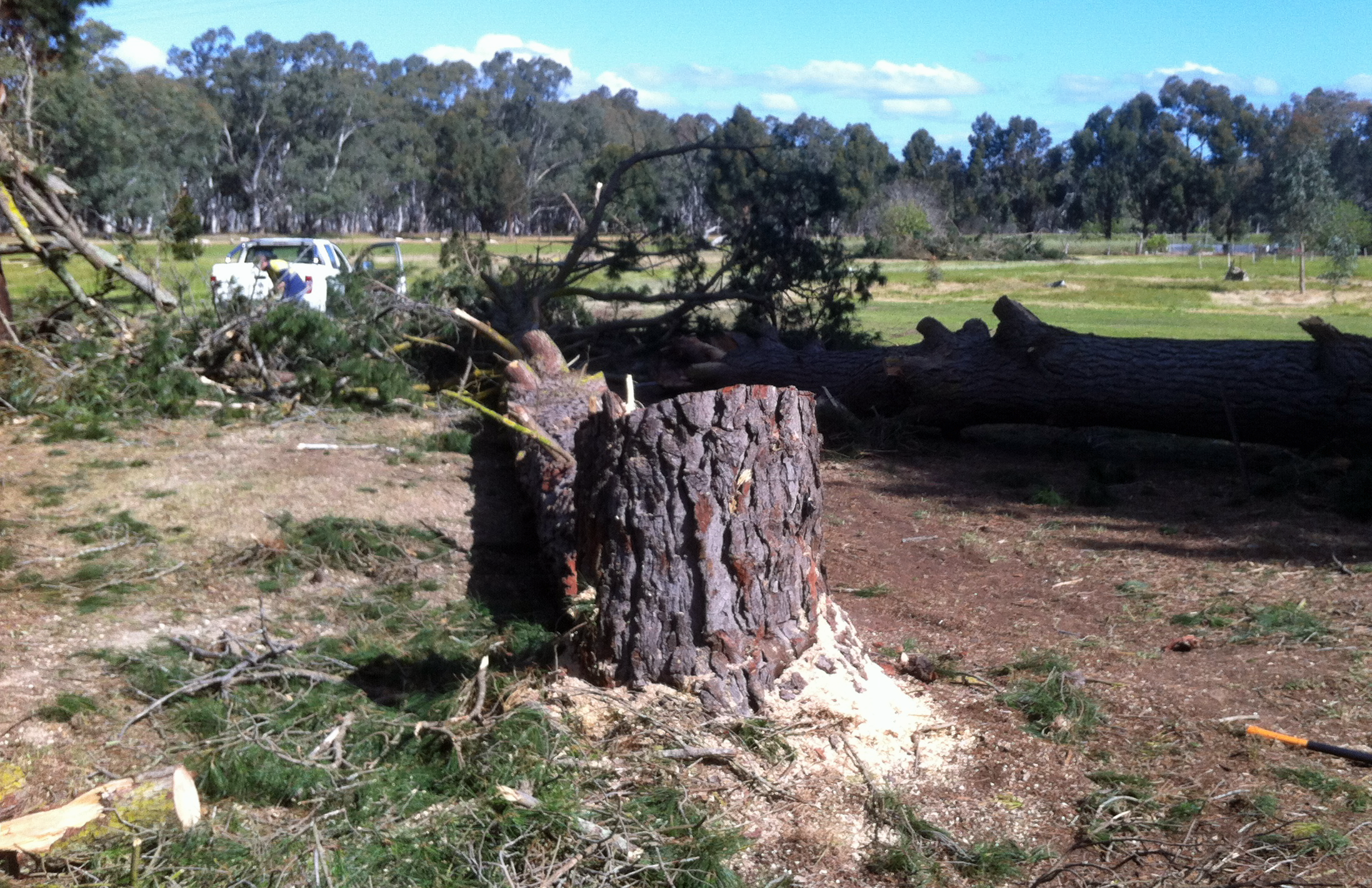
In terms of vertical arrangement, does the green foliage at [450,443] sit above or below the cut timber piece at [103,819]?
above

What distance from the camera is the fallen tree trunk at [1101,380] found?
8.88m

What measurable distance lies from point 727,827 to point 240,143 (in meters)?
70.3

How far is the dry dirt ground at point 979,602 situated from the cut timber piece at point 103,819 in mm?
437

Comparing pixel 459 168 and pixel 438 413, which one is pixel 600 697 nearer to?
pixel 438 413

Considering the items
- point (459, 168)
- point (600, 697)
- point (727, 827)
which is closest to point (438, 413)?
point (600, 697)

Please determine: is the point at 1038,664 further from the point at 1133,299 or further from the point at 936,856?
the point at 1133,299

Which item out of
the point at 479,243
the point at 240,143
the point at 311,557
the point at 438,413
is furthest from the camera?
the point at 240,143

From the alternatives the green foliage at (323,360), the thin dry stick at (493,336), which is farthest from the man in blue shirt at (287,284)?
the thin dry stick at (493,336)

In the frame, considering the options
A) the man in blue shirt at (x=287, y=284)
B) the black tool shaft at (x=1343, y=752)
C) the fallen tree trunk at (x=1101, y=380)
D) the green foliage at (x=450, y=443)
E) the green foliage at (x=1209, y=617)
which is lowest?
the green foliage at (x=1209, y=617)

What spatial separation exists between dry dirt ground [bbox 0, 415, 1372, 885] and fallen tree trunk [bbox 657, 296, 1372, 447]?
43cm

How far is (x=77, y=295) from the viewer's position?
38.4ft

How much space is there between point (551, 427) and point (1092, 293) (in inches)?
970

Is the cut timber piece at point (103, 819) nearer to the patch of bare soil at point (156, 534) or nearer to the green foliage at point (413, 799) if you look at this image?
the green foliage at point (413, 799)

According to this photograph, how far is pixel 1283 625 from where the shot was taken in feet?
17.5
